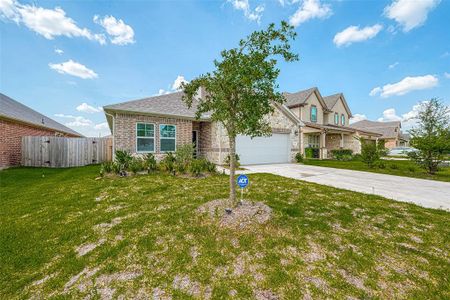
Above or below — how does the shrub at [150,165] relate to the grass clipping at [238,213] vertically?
above

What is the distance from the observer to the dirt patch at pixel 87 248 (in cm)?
290

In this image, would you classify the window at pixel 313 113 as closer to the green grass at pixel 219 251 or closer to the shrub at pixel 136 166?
the green grass at pixel 219 251

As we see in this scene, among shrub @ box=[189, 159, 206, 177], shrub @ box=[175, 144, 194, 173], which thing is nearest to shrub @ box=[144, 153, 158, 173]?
shrub @ box=[175, 144, 194, 173]

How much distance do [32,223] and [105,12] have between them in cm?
978

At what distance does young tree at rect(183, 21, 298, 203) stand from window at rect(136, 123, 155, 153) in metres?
7.54

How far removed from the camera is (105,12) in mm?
8859

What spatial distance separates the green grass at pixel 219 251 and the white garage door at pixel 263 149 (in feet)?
24.4

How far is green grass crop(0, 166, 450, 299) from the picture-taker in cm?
214

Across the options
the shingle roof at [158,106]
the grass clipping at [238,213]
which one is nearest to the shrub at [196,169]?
the grass clipping at [238,213]

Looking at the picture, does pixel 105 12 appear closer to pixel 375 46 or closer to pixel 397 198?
pixel 397 198

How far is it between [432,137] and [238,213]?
38.8 feet

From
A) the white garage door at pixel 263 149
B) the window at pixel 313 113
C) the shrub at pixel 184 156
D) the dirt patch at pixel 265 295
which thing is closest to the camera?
the dirt patch at pixel 265 295

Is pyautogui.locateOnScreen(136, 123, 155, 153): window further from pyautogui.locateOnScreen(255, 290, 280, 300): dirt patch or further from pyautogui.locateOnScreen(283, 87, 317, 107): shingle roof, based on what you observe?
pyautogui.locateOnScreen(283, 87, 317, 107): shingle roof

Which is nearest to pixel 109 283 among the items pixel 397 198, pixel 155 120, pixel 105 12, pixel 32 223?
pixel 32 223
